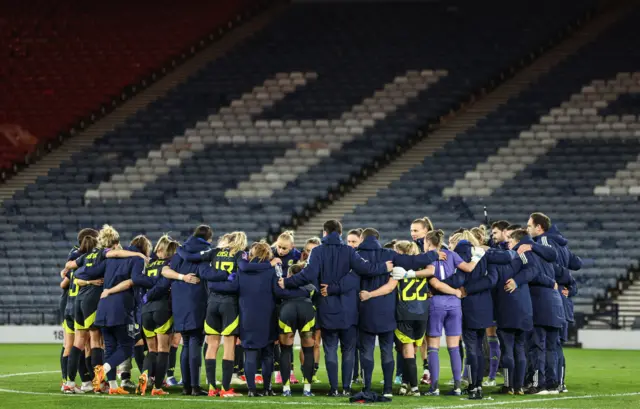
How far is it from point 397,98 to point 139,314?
796 inches

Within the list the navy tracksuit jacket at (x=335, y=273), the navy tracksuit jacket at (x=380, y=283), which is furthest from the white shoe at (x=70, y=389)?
the navy tracksuit jacket at (x=380, y=283)

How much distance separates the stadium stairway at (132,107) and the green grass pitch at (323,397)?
14.6 meters

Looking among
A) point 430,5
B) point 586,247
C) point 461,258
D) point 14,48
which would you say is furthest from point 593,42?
point 461,258

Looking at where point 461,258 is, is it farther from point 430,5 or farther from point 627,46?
point 430,5

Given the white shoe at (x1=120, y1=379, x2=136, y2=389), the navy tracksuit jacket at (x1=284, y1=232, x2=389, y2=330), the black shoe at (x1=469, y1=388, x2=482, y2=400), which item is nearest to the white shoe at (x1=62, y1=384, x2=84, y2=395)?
the white shoe at (x1=120, y1=379, x2=136, y2=389)

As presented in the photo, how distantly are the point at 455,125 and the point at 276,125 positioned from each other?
5.01 meters

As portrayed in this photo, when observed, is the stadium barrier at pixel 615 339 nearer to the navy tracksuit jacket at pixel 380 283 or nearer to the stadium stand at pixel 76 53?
the navy tracksuit jacket at pixel 380 283

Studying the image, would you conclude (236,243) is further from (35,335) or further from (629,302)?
(629,302)

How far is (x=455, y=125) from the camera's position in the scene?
113ft

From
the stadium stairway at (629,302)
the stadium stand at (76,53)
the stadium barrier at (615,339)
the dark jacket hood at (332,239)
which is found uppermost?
the stadium stand at (76,53)

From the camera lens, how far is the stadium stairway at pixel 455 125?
3203 centimetres

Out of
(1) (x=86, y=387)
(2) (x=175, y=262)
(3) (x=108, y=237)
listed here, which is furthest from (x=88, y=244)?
(1) (x=86, y=387)

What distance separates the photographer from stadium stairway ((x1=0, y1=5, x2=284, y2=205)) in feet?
113

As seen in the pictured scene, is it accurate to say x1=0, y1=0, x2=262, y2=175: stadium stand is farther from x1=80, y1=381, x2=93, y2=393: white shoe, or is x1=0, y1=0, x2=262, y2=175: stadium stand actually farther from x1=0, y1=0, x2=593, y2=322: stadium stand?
x1=80, y1=381, x2=93, y2=393: white shoe
